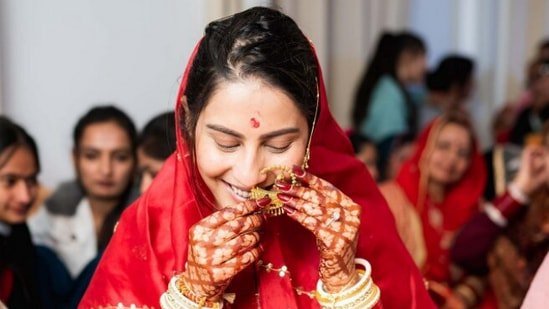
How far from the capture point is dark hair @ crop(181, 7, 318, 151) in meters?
1.54

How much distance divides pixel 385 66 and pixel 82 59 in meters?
2.71

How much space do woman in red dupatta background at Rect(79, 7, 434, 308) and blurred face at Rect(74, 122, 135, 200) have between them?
1.28 meters

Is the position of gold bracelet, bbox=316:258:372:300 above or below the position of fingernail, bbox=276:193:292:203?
below

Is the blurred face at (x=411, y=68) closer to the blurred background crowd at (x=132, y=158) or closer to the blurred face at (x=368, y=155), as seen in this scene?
the blurred background crowd at (x=132, y=158)

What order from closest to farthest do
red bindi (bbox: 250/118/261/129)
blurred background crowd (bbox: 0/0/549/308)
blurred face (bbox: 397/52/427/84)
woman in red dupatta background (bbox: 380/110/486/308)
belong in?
red bindi (bbox: 250/118/261/129), blurred background crowd (bbox: 0/0/549/308), woman in red dupatta background (bbox: 380/110/486/308), blurred face (bbox: 397/52/427/84)

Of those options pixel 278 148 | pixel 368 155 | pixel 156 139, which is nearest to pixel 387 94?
pixel 368 155

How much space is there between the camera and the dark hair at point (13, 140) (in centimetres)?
258

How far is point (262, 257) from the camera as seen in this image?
1710 millimetres

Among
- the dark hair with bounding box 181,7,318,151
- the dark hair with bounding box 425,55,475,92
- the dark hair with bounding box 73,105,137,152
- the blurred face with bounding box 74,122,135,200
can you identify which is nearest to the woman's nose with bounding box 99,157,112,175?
the blurred face with bounding box 74,122,135,200

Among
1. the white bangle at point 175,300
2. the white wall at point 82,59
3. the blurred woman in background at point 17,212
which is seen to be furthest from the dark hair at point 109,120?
the white bangle at point 175,300

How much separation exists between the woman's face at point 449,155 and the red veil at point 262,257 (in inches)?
83.1

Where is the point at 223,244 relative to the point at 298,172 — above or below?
below

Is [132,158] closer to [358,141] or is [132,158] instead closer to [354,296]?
[358,141]

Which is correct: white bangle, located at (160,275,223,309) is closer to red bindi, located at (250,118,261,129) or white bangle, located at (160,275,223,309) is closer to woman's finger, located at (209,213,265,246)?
woman's finger, located at (209,213,265,246)
